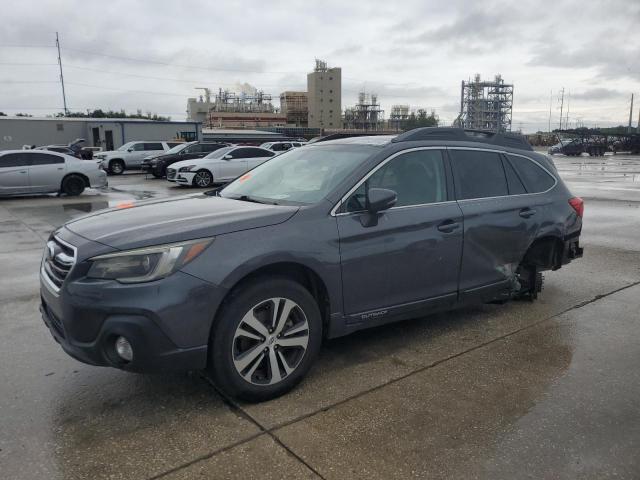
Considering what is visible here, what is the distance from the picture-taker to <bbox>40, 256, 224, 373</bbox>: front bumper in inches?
112

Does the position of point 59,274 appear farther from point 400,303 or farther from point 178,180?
point 178,180

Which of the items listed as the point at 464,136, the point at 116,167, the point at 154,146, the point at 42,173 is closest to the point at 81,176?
the point at 42,173

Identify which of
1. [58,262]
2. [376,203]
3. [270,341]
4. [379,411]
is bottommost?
[379,411]

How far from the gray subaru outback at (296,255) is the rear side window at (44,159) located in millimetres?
13374

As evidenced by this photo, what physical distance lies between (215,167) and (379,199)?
15.9 meters

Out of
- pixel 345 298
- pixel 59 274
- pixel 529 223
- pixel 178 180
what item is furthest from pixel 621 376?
pixel 178 180

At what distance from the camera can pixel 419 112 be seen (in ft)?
535

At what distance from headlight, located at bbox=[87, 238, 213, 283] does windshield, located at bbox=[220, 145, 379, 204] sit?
3.50 ft

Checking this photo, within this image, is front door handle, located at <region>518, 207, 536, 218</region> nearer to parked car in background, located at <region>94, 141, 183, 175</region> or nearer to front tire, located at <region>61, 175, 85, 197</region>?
front tire, located at <region>61, 175, 85, 197</region>

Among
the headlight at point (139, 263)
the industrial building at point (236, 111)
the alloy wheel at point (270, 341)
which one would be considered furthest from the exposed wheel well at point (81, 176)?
the industrial building at point (236, 111)

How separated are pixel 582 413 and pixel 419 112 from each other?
167365 millimetres

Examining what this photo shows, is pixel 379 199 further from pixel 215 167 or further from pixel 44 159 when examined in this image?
pixel 215 167

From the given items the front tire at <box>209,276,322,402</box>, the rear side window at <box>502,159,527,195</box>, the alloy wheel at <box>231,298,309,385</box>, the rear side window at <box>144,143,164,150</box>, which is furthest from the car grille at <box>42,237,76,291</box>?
the rear side window at <box>144,143,164,150</box>

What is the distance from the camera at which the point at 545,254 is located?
5145 millimetres
